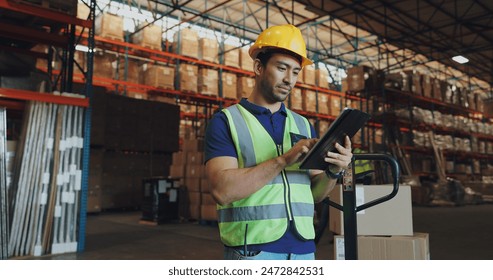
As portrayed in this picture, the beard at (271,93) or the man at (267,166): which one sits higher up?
the beard at (271,93)

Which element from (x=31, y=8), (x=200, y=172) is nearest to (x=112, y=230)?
(x=200, y=172)

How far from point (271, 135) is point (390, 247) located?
2.00 meters

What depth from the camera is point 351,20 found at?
1424cm

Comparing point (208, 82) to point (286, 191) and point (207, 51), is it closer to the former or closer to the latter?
point (207, 51)

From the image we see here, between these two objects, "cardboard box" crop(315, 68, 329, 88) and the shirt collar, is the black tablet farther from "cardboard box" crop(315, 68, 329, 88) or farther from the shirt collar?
"cardboard box" crop(315, 68, 329, 88)

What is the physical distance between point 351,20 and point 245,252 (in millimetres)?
14218

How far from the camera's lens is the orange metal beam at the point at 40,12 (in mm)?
4637

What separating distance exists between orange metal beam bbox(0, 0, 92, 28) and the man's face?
4.41m

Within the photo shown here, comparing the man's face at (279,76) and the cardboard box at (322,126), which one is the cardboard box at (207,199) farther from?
the cardboard box at (322,126)

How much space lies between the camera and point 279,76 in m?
1.42

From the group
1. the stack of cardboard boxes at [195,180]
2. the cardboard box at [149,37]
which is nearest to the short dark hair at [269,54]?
the stack of cardboard boxes at [195,180]

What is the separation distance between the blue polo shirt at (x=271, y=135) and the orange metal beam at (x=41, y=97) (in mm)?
3913

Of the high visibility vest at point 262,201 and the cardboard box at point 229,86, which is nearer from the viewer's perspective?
the high visibility vest at point 262,201

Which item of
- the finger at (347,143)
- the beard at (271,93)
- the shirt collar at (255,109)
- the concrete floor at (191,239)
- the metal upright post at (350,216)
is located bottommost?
the concrete floor at (191,239)
